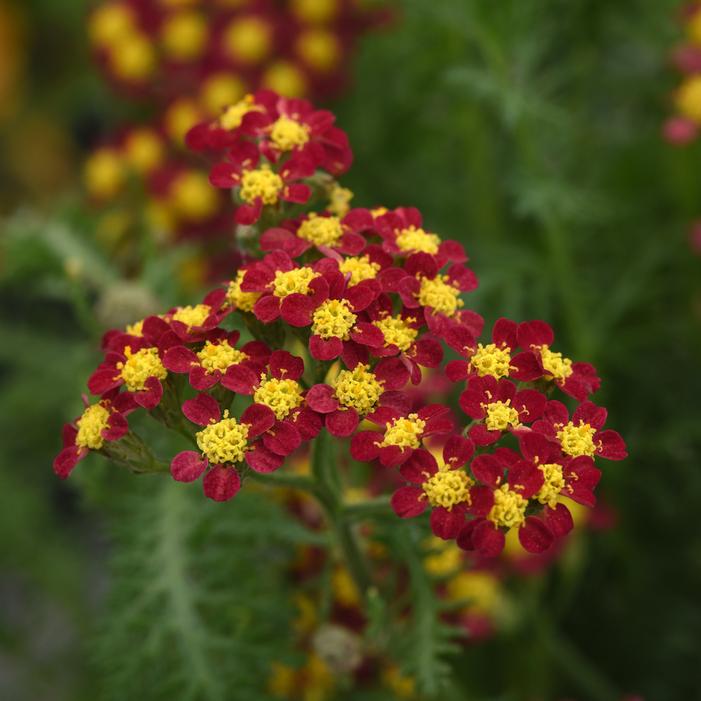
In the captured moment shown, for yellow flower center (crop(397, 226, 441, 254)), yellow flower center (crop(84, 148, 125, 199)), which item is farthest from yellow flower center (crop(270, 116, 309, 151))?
yellow flower center (crop(84, 148, 125, 199))

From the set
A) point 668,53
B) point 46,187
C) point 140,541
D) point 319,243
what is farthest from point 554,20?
point 46,187

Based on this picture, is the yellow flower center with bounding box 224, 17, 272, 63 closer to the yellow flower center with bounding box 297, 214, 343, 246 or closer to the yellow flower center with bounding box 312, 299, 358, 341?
the yellow flower center with bounding box 297, 214, 343, 246

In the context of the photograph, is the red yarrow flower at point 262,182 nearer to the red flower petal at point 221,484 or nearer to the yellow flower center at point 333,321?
the yellow flower center at point 333,321

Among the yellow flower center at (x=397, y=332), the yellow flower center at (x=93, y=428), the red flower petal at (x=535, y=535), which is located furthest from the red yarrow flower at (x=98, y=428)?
the red flower petal at (x=535, y=535)

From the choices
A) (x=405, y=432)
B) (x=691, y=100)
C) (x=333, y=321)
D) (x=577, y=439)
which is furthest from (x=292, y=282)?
(x=691, y=100)

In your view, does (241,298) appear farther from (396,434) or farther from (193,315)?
(396,434)

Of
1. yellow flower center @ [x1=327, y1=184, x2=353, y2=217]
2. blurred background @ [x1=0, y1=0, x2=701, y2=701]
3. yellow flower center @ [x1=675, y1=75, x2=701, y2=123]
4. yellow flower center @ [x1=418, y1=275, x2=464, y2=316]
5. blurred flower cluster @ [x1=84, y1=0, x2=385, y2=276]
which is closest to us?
yellow flower center @ [x1=418, y1=275, x2=464, y2=316]
